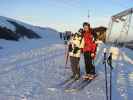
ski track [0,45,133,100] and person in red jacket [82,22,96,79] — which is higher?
person in red jacket [82,22,96,79]

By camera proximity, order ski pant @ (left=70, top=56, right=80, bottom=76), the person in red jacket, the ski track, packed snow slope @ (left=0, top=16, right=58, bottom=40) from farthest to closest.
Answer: packed snow slope @ (left=0, top=16, right=58, bottom=40) → ski pant @ (left=70, top=56, right=80, bottom=76) → the person in red jacket → the ski track

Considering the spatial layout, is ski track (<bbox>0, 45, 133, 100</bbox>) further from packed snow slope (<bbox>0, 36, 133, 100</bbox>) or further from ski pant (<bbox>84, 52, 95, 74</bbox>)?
ski pant (<bbox>84, 52, 95, 74</bbox>)

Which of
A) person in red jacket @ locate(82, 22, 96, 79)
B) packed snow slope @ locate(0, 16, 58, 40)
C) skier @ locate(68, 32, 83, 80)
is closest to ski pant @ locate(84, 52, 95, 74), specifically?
person in red jacket @ locate(82, 22, 96, 79)

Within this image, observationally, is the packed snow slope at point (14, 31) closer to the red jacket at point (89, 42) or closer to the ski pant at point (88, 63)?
the ski pant at point (88, 63)

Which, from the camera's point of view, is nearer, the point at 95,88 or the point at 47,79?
the point at 95,88

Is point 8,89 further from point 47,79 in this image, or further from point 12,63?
point 12,63

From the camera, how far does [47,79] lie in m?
14.5

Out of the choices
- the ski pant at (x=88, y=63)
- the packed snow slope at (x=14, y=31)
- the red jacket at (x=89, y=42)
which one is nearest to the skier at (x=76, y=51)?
the red jacket at (x=89, y=42)

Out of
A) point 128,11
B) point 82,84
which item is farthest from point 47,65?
point 128,11

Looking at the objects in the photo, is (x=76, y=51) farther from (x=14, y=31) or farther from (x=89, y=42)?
(x=14, y=31)

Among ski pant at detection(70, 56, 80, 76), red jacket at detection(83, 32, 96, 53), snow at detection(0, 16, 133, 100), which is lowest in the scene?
snow at detection(0, 16, 133, 100)

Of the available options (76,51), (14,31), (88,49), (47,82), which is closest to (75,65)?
(76,51)

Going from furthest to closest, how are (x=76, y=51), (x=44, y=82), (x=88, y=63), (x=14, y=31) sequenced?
(x=14, y=31)
(x=88, y=63)
(x=76, y=51)
(x=44, y=82)

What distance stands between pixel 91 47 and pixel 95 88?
81.6 inches
